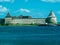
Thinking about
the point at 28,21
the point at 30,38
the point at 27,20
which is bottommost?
the point at 30,38

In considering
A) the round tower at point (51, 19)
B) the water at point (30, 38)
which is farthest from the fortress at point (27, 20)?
the water at point (30, 38)

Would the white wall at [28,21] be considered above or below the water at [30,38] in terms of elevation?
above

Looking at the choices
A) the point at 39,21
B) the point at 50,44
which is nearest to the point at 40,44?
the point at 50,44

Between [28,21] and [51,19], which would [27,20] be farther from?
[51,19]

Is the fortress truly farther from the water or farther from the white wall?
the water

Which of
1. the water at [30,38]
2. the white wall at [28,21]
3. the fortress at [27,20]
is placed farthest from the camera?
the fortress at [27,20]

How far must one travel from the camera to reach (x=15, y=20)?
510 feet

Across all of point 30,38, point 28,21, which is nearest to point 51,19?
point 28,21

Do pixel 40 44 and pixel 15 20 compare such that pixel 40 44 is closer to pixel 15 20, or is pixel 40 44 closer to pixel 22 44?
pixel 22 44

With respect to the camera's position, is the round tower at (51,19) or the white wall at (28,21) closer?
the white wall at (28,21)

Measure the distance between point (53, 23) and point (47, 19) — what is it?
766cm

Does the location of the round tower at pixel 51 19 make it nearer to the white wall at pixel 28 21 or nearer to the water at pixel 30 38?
the white wall at pixel 28 21

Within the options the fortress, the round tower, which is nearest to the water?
the fortress

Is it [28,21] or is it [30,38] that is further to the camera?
[28,21]
